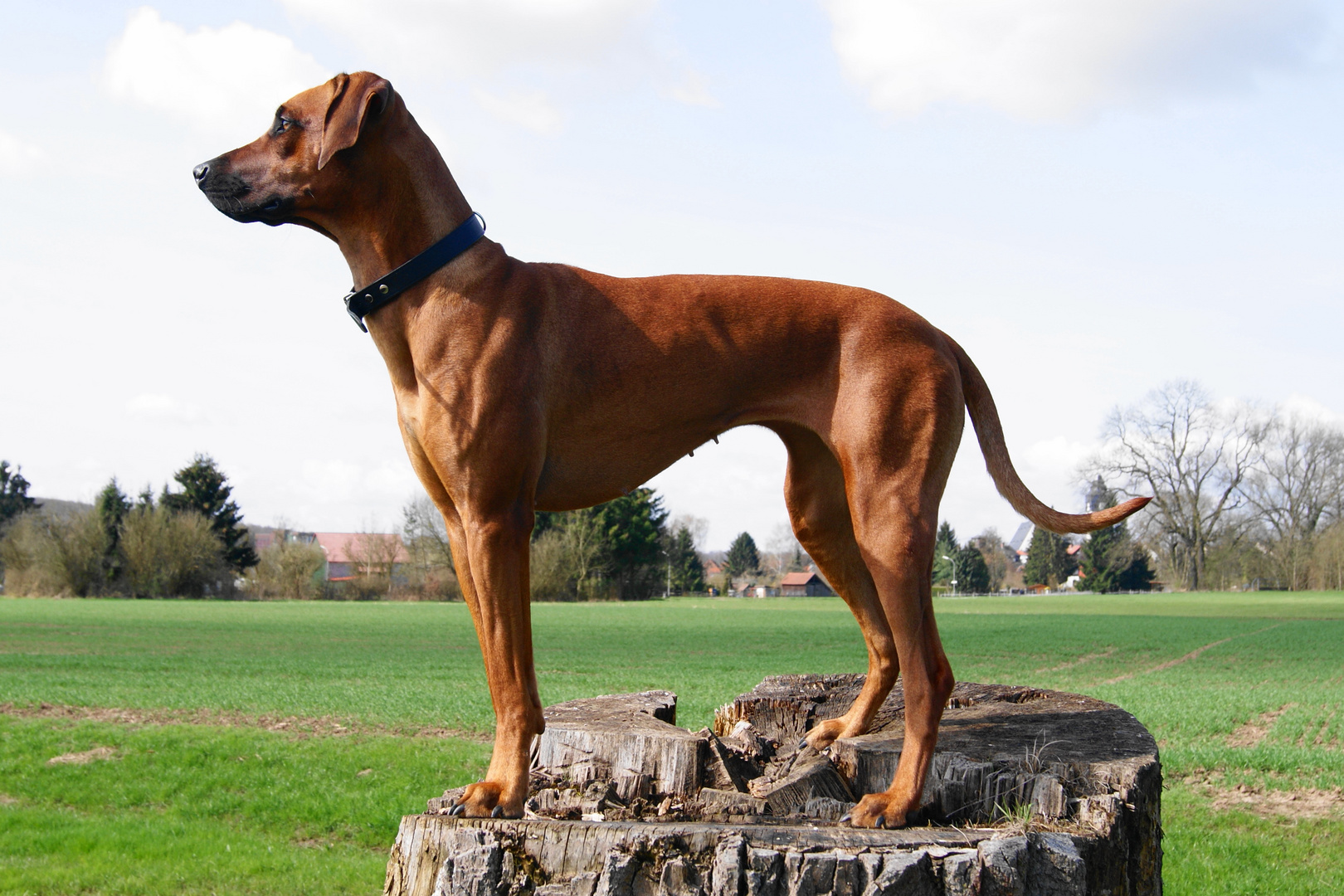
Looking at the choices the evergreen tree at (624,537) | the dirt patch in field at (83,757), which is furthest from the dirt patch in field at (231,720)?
the evergreen tree at (624,537)

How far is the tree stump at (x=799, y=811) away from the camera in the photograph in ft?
10.8

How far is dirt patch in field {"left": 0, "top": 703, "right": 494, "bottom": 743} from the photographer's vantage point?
17.3 m

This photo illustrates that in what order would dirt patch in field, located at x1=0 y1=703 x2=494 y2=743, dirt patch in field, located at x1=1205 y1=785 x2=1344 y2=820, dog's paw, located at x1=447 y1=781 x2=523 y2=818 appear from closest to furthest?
dog's paw, located at x1=447 y1=781 x2=523 y2=818
dirt patch in field, located at x1=1205 y1=785 x2=1344 y2=820
dirt patch in field, located at x1=0 y1=703 x2=494 y2=743

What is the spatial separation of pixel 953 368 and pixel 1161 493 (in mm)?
100189

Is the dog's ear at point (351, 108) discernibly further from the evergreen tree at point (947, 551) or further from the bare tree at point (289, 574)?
the evergreen tree at point (947, 551)

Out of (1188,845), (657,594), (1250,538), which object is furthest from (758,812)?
(1250,538)

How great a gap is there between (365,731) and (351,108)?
15305 millimetres

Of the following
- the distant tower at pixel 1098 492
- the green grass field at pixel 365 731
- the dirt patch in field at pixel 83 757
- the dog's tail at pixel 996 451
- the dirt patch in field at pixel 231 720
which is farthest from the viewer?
the distant tower at pixel 1098 492

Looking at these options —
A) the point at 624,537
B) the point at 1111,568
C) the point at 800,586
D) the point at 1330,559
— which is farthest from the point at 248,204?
the point at 800,586

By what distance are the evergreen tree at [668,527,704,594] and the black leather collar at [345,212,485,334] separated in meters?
119

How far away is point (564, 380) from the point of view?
402 cm

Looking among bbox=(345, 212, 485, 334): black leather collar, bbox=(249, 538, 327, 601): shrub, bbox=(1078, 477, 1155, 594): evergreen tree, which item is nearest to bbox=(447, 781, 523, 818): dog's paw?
bbox=(345, 212, 485, 334): black leather collar

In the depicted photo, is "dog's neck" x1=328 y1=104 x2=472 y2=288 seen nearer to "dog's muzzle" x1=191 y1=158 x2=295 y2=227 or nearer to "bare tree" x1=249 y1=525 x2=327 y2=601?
"dog's muzzle" x1=191 y1=158 x2=295 y2=227

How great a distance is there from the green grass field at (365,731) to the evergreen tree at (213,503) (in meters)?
47.4
